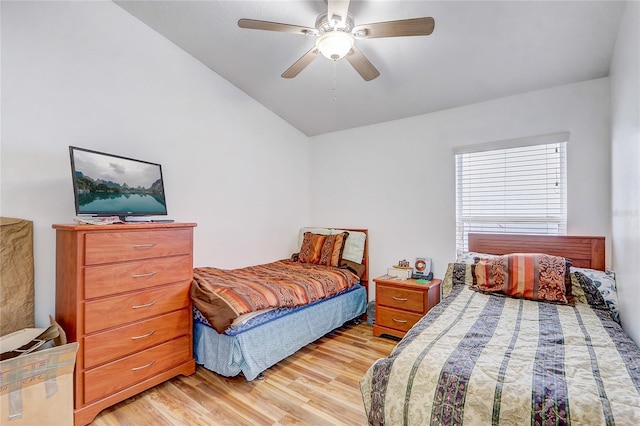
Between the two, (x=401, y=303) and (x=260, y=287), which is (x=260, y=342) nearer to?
(x=260, y=287)

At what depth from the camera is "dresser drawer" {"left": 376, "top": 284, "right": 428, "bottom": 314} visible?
2.76m

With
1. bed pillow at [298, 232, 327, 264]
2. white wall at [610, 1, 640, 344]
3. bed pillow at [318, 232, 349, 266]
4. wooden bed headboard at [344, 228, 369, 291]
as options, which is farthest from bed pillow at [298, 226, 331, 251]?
white wall at [610, 1, 640, 344]

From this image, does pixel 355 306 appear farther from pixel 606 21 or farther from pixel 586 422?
pixel 606 21

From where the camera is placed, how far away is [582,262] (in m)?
2.41

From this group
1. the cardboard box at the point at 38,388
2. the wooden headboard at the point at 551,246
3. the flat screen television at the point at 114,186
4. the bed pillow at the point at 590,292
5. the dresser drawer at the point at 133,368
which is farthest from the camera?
the wooden headboard at the point at 551,246

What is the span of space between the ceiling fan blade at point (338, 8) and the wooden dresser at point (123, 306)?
170 cm

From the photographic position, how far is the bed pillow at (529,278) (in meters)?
2.12

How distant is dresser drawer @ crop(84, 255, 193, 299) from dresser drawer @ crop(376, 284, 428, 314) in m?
1.81

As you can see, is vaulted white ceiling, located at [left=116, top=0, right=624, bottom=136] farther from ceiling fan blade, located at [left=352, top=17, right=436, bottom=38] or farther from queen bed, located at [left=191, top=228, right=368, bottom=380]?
queen bed, located at [left=191, top=228, right=368, bottom=380]

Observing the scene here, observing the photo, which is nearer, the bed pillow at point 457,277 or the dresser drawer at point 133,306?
the dresser drawer at point 133,306

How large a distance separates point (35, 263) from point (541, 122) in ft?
13.4

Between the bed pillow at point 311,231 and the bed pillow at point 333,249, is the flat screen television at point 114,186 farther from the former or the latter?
the bed pillow at point 311,231

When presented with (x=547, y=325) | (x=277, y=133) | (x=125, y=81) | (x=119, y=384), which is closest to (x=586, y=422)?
(x=547, y=325)

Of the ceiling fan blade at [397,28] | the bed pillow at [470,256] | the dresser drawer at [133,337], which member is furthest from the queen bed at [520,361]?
the ceiling fan blade at [397,28]
